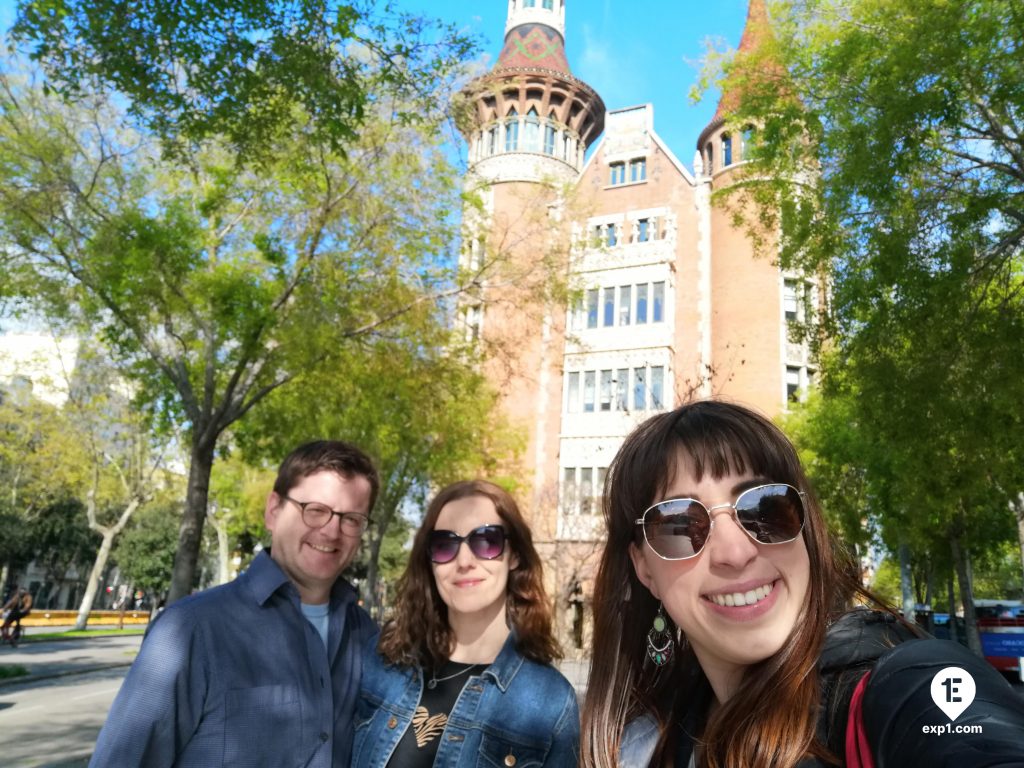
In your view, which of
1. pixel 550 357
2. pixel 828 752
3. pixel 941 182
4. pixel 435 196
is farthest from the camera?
pixel 550 357

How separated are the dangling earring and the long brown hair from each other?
0.02 metres

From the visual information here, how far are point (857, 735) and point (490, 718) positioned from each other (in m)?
1.69

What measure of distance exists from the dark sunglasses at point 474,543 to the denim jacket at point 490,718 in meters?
0.35

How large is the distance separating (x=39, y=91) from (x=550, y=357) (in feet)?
79.0

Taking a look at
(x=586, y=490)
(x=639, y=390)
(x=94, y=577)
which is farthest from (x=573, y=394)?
(x=94, y=577)

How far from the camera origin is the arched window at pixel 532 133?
3788 cm

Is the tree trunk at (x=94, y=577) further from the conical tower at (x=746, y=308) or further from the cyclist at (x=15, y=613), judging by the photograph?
the conical tower at (x=746, y=308)

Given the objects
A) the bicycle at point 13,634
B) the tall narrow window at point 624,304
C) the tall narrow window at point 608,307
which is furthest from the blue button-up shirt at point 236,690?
the tall narrow window at point 608,307

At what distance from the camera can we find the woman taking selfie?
1081mm

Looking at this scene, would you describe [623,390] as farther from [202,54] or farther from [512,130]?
[202,54]

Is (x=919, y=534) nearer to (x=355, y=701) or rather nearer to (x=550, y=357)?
(x=550, y=357)

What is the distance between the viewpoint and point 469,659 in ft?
9.40

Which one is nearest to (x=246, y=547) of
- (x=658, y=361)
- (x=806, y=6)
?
(x=658, y=361)

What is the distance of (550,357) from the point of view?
3319 cm
